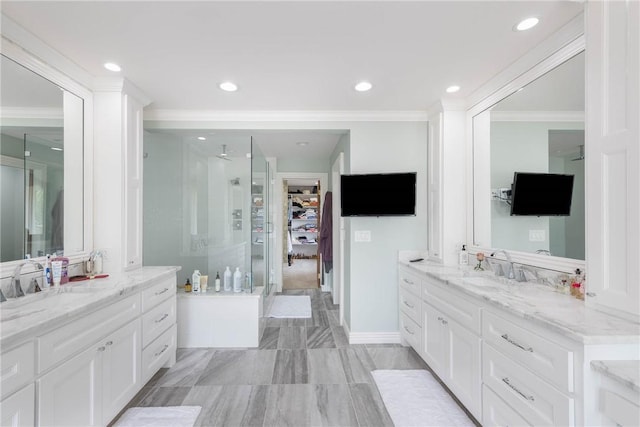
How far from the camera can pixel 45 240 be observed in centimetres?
204

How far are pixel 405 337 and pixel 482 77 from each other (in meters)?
2.49

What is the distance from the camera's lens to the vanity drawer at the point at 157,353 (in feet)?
7.10

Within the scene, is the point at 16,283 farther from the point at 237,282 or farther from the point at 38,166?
the point at 237,282

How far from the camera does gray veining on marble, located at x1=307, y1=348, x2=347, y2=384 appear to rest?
95.9 inches

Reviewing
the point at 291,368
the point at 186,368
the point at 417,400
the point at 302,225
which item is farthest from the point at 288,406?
the point at 302,225

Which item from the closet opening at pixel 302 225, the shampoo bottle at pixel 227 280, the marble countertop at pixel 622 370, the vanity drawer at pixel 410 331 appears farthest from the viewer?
the closet opening at pixel 302 225

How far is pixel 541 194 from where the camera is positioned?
6.80ft

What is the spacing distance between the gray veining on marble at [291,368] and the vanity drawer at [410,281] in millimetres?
1205

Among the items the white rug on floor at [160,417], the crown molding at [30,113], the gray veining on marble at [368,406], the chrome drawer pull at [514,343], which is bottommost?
the gray veining on marble at [368,406]

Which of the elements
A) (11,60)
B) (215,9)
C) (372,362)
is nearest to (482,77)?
(215,9)

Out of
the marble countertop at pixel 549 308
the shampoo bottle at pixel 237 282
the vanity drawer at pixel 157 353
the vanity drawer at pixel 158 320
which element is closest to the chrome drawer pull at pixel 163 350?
the vanity drawer at pixel 157 353

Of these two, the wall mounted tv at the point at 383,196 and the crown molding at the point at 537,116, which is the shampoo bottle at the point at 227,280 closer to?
the wall mounted tv at the point at 383,196

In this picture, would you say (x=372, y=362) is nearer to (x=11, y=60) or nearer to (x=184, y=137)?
(x=184, y=137)

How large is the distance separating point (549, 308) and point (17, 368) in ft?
7.87
